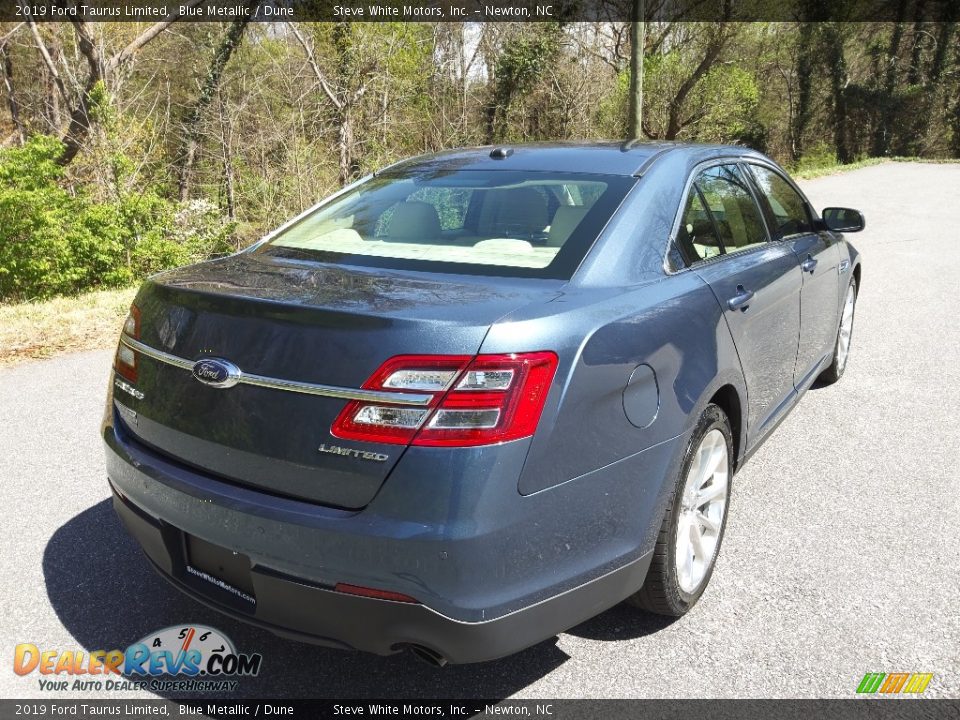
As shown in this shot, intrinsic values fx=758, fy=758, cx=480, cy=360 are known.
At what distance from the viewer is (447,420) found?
71.9 inches

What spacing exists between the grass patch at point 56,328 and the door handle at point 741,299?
5.27m

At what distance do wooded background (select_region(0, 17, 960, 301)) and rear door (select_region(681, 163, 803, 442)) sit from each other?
8137mm

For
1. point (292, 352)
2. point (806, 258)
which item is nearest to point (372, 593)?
point (292, 352)

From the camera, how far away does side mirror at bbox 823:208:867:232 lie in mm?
4395

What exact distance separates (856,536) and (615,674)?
1.46 metres

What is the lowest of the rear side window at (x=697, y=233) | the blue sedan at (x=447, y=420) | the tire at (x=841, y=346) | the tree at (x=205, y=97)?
the tire at (x=841, y=346)

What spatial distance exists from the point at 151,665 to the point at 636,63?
17.0m

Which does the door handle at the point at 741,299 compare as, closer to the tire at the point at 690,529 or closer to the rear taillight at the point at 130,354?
the tire at the point at 690,529

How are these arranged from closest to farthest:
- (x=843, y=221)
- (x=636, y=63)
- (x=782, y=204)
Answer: (x=782, y=204) → (x=843, y=221) → (x=636, y=63)

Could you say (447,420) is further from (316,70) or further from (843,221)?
(316,70)

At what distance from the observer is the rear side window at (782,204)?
3799mm

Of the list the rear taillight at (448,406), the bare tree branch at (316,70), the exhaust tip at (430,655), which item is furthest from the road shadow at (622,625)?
the bare tree branch at (316,70)

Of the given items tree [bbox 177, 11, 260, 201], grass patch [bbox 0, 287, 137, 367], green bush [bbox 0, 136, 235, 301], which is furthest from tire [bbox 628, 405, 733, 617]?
tree [bbox 177, 11, 260, 201]

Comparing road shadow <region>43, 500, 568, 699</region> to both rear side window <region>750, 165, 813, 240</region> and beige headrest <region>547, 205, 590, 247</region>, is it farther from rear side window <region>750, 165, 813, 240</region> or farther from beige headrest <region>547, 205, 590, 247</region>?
rear side window <region>750, 165, 813, 240</region>
